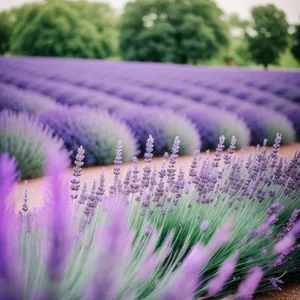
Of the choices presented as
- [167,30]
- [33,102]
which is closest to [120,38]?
[167,30]

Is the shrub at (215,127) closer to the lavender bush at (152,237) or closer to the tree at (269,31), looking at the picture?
the tree at (269,31)

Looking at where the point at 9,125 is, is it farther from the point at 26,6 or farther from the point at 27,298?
the point at 26,6

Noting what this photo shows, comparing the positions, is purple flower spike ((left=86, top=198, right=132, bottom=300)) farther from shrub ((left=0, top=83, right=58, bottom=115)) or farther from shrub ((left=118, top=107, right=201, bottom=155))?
shrub ((left=0, top=83, right=58, bottom=115))

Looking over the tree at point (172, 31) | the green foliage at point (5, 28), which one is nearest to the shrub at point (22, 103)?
the green foliage at point (5, 28)

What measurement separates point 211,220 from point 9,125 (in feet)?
8.14

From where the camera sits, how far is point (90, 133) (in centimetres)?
429

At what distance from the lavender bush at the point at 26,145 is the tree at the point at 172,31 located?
24891mm

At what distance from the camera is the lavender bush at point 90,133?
418 cm

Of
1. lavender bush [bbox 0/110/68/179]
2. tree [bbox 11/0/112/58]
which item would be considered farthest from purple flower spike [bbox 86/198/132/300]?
tree [bbox 11/0/112/58]

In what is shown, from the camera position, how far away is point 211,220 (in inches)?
71.4

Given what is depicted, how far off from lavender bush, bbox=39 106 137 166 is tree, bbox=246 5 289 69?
294 centimetres

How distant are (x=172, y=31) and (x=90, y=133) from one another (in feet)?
81.4

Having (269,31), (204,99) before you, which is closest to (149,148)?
(204,99)

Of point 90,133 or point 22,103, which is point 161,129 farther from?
point 22,103
